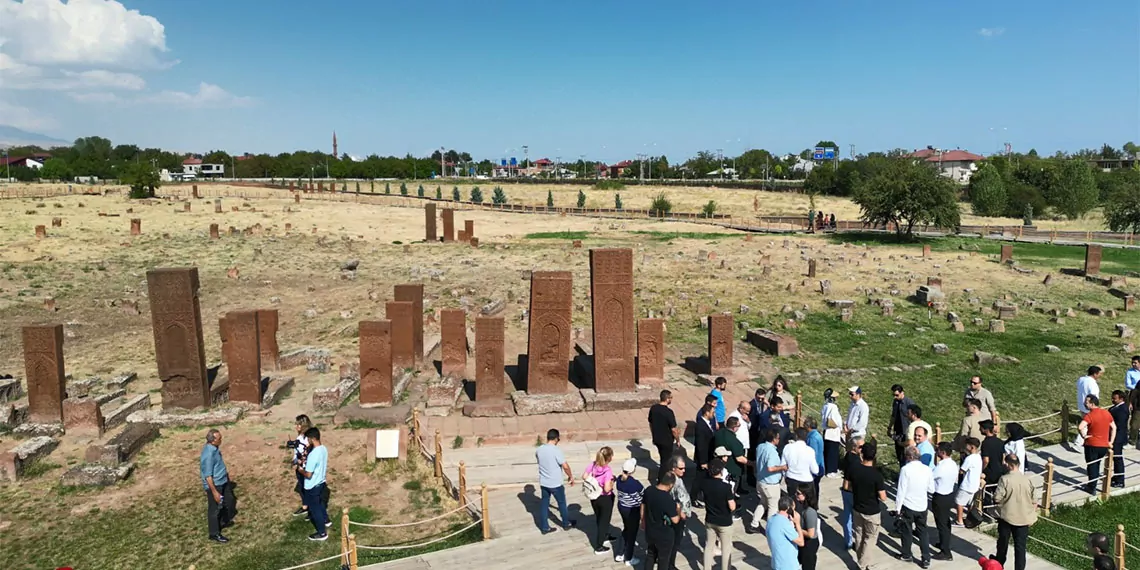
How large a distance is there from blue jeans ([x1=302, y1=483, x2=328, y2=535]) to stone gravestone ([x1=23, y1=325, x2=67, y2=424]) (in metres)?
6.95

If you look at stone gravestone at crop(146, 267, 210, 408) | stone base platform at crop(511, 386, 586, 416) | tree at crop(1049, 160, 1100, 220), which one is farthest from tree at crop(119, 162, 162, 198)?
tree at crop(1049, 160, 1100, 220)

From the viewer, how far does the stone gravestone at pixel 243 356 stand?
13.5 m

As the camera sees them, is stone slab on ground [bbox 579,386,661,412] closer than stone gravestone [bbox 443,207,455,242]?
Yes

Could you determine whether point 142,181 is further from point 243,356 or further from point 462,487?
point 462,487

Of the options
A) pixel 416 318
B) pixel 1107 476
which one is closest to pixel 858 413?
pixel 1107 476

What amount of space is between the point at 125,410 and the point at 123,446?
2.35 meters

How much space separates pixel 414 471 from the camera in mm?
10906

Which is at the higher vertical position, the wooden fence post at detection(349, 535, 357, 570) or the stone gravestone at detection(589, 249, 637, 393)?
the stone gravestone at detection(589, 249, 637, 393)

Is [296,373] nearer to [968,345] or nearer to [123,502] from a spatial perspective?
[123,502]

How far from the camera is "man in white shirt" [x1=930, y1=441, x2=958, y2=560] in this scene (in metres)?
7.89

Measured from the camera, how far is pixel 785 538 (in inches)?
259

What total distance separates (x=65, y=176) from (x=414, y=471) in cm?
11090

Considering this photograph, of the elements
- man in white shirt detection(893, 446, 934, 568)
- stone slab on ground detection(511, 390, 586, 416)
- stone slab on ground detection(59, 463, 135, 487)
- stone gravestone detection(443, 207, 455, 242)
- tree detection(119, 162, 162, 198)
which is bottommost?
stone slab on ground detection(59, 463, 135, 487)

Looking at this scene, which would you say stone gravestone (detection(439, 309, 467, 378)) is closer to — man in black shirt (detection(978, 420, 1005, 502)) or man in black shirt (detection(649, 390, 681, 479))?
man in black shirt (detection(649, 390, 681, 479))
